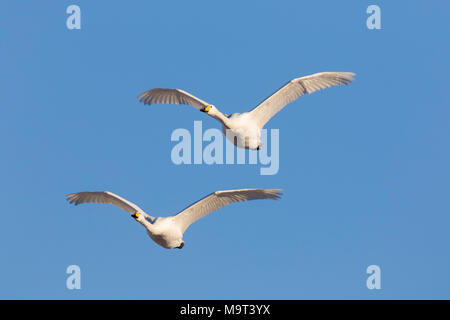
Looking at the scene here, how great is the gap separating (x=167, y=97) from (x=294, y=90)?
15.9 ft

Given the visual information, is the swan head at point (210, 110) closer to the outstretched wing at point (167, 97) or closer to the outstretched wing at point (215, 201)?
the outstretched wing at point (167, 97)

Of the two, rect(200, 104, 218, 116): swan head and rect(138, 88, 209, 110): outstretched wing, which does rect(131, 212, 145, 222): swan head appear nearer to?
rect(200, 104, 218, 116): swan head

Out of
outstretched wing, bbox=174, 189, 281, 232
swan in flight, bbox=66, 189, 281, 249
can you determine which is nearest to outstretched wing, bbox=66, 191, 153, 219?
swan in flight, bbox=66, 189, 281, 249

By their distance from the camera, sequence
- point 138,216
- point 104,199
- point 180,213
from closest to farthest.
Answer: point 138,216 → point 180,213 → point 104,199

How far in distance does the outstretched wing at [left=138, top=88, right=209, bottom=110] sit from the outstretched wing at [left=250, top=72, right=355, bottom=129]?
2.25m

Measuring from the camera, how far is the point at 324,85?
33000 millimetres

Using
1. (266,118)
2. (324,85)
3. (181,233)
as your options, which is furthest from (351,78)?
(181,233)

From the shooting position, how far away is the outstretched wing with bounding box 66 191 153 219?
32.2 metres

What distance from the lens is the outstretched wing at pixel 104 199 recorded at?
1268 inches

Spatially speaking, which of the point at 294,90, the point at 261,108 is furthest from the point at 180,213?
the point at 294,90

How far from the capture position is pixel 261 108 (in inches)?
1292

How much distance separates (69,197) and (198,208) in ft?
17.0

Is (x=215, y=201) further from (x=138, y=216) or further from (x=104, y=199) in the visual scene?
(x=104, y=199)
